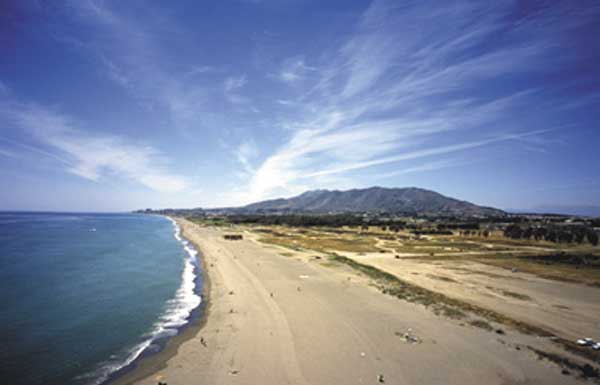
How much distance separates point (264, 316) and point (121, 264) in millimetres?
28650

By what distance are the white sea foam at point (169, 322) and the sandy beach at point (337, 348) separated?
3.51ft

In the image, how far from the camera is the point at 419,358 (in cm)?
1352

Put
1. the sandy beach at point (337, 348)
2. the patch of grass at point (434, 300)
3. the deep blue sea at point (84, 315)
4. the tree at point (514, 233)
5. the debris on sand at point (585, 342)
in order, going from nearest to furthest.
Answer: the sandy beach at point (337, 348), the deep blue sea at point (84, 315), the debris on sand at point (585, 342), the patch of grass at point (434, 300), the tree at point (514, 233)

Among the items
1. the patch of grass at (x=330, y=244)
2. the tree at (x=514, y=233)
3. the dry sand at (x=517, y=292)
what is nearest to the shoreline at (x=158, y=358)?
the dry sand at (x=517, y=292)

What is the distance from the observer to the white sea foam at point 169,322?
41.7 ft

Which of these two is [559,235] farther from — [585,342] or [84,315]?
[84,315]

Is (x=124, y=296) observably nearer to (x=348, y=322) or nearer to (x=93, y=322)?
(x=93, y=322)

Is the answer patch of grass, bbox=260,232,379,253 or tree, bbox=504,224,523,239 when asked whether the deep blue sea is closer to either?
patch of grass, bbox=260,232,379,253

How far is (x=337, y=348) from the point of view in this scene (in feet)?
47.5

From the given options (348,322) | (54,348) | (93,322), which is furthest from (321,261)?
(54,348)

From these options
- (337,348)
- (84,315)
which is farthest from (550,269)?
(84,315)

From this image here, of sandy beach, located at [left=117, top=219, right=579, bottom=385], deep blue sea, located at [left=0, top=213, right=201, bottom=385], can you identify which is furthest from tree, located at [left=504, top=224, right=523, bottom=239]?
deep blue sea, located at [left=0, top=213, right=201, bottom=385]

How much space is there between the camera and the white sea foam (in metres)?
12.7

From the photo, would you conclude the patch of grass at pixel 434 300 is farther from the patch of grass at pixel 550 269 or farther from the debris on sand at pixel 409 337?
the patch of grass at pixel 550 269
